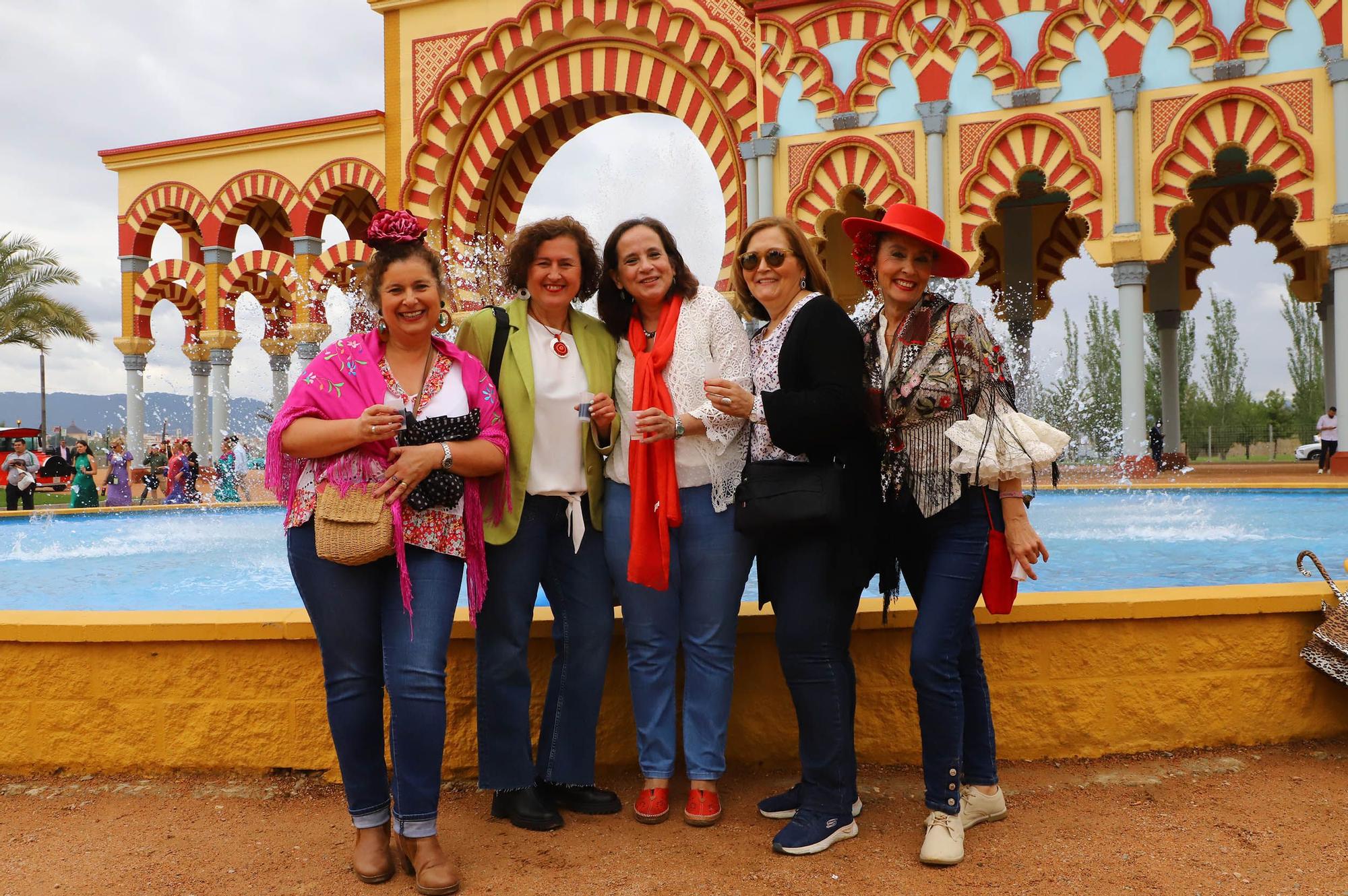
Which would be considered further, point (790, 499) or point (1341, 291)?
point (1341, 291)

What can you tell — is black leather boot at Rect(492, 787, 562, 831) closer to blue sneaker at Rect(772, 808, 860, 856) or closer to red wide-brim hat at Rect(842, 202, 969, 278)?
blue sneaker at Rect(772, 808, 860, 856)

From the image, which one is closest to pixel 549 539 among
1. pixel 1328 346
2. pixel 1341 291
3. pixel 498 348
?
pixel 498 348

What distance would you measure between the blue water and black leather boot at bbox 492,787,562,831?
211 cm

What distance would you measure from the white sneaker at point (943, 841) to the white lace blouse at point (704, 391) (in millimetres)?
978

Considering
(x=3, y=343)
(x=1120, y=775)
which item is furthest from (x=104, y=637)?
(x=3, y=343)

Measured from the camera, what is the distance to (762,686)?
3.25 m

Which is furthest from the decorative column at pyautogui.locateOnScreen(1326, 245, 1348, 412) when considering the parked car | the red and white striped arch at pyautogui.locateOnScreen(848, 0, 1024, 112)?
the parked car

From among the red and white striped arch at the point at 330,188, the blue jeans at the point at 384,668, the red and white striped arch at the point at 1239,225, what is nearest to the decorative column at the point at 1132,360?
the red and white striped arch at the point at 1239,225

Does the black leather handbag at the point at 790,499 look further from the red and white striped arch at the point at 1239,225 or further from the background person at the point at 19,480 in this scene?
the red and white striped arch at the point at 1239,225

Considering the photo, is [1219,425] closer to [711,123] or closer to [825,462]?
[711,123]

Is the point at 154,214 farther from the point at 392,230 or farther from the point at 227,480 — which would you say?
the point at 392,230

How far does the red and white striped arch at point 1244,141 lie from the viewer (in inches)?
476

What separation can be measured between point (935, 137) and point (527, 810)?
39.2 ft

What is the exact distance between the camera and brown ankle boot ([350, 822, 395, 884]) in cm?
250
